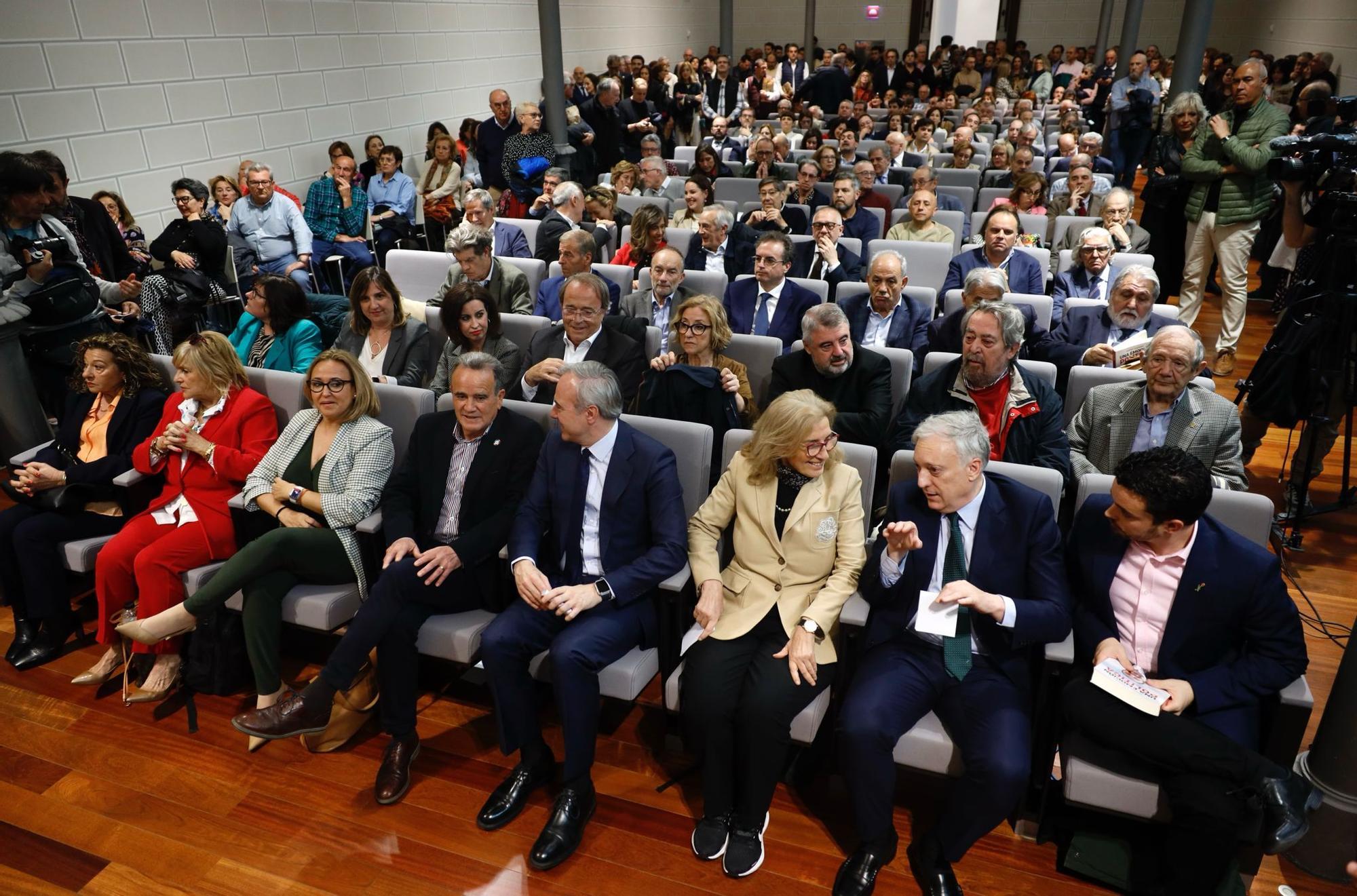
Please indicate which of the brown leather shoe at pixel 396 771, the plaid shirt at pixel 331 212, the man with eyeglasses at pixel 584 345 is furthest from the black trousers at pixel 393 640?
the plaid shirt at pixel 331 212

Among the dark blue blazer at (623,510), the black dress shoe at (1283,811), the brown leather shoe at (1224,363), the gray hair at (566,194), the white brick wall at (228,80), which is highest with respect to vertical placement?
the white brick wall at (228,80)

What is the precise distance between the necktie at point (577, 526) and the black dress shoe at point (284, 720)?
2.60 feet

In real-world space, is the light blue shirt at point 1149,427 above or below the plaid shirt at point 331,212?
below

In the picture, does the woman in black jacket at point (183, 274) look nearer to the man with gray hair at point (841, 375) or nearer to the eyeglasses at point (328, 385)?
the eyeglasses at point (328, 385)

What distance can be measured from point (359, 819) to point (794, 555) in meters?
1.37

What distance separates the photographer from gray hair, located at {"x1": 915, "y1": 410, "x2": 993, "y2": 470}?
2.19 meters

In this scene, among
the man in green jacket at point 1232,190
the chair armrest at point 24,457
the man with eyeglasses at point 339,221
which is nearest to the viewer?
the chair armrest at point 24,457

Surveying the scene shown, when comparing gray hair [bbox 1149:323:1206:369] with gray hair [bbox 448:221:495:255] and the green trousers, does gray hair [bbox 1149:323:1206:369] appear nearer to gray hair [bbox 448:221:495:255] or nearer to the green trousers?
the green trousers

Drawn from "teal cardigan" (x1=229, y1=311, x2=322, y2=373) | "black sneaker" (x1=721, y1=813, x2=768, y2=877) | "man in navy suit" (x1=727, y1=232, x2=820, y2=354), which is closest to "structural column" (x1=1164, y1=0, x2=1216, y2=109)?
"man in navy suit" (x1=727, y1=232, x2=820, y2=354)

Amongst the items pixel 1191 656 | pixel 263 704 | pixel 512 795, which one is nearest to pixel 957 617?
pixel 1191 656

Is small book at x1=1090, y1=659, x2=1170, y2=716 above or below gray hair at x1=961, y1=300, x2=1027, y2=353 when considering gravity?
below

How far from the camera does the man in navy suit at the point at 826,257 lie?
4.53 meters

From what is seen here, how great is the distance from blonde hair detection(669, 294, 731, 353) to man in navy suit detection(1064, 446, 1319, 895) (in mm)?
1505

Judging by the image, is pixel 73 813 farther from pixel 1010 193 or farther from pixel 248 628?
pixel 1010 193
